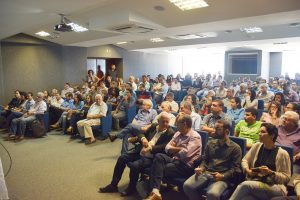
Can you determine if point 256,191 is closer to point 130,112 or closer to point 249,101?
point 249,101

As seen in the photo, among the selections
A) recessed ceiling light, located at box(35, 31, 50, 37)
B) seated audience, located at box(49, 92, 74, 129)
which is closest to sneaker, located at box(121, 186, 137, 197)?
seated audience, located at box(49, 92, 74, 129)

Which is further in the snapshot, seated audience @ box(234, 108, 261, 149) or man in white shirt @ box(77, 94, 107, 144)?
man in white shirt @ box(77, 94, 107, 144)

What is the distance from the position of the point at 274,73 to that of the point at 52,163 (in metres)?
13.5

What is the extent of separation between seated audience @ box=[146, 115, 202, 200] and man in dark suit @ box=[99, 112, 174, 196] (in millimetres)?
212

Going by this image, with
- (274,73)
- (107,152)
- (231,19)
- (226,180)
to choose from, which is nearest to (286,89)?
(231,19)

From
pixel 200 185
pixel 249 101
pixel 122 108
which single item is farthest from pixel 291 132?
pixel 122 108

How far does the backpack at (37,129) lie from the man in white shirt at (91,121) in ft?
3.07

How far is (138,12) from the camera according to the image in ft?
18.6

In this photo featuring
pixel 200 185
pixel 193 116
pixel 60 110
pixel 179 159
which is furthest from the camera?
pixel 60 110

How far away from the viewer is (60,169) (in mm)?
4199

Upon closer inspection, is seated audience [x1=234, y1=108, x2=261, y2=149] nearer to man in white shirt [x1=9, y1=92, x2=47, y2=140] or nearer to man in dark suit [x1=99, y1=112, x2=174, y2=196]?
man in dark suit [x1=99, y1=112, x2=174, y2=196]

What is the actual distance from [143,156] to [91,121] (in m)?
2.78

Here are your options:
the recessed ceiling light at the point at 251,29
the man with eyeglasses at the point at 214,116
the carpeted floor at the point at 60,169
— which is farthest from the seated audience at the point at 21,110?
the recessed ceiling light at the point at 251,29

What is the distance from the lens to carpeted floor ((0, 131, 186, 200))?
3.37 meters
